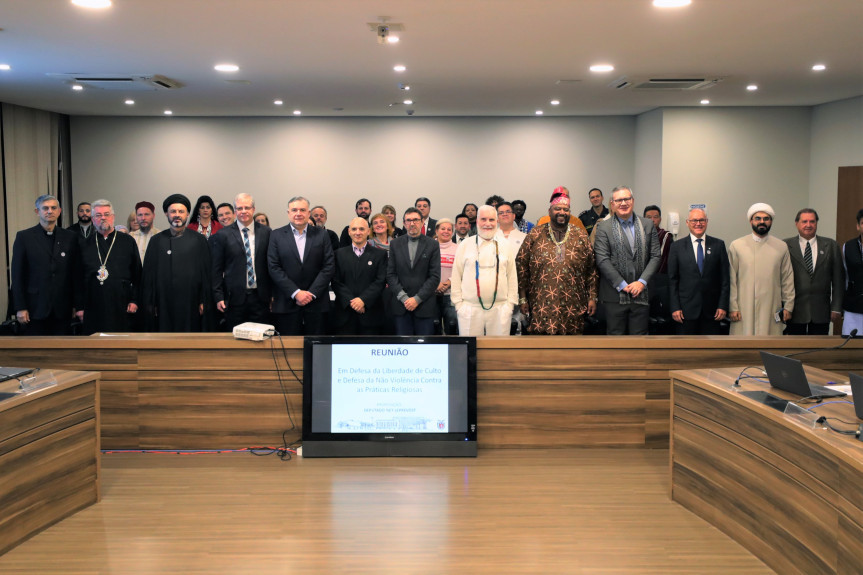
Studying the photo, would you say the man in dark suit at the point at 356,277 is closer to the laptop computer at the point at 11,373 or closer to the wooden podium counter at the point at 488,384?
the wooden podium counter at the point at 488,384

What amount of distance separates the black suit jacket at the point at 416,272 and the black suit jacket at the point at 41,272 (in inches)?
99.0

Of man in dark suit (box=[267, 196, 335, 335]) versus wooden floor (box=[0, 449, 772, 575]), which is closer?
wooden floor (box=[0, 449, 772, 575])

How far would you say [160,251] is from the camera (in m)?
5.52

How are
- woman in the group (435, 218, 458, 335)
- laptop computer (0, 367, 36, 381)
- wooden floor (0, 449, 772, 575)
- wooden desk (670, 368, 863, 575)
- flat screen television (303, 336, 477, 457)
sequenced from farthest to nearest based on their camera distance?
woman in the group (435, 218, 458, 335), flat screen television (303, 336, 477, 457), laptop computer (0, 367, 36, 381), wooden floor (0, 449, 772, 575), wooden desk (670, 368, 863, 575)

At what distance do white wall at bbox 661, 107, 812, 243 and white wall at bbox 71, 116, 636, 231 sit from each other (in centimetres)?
121

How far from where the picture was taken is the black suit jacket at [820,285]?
5.64 meters

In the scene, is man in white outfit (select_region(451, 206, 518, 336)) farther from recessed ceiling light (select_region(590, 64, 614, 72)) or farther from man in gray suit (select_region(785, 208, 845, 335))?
recessed ceiling light (select_region(590, 64, 614, 72))

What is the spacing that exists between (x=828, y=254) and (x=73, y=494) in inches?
209

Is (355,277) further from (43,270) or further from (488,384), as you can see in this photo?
(43,270)

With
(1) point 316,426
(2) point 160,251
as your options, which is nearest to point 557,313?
(1) point 316,426

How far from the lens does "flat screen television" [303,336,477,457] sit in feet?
A: 13.7

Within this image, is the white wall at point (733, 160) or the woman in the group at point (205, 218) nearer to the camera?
the woman in the group at point (205, 218)

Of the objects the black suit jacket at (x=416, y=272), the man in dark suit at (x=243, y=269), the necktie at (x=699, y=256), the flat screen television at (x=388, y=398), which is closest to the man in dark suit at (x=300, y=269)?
the man in dark suit at (x=243, y=269)

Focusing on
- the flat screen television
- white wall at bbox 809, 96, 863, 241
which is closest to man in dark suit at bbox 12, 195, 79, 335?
the flat screen television
